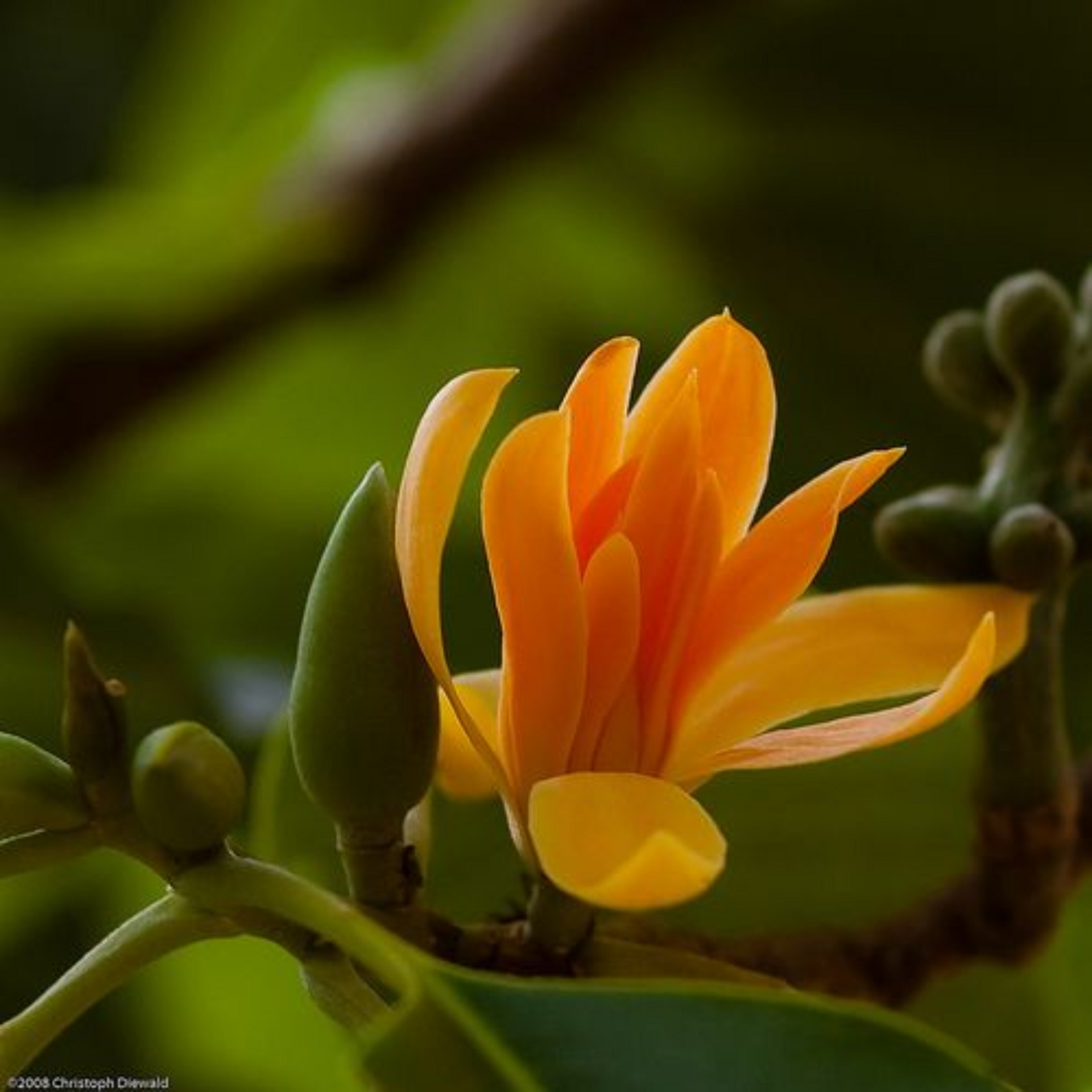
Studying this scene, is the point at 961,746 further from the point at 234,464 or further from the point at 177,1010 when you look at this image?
the point at 234,464

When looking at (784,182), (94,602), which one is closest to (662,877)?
(94,602)

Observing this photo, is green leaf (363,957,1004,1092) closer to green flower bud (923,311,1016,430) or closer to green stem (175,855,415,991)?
green stem (175,855,415,991)

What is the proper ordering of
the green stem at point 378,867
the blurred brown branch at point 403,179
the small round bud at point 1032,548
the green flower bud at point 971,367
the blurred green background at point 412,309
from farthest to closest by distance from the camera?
the blurred brown branch at point 403,179 < the blurred green background at point 412,309 < the green flower bud at point 971,367 < the small round bud at point 1032,548 < the green stem at point 378,867

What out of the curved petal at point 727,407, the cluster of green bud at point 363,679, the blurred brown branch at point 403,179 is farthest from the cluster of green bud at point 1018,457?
the blurred brown branch at point 403,179

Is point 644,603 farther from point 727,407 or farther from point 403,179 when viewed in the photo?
point 403,179

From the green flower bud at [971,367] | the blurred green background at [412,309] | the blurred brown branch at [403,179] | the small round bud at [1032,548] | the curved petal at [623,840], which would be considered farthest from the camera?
the blurred brown branch at [403,179]

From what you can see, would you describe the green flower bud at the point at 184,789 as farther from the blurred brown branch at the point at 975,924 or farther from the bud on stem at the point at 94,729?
the blurred brown branch at the point at 975,924

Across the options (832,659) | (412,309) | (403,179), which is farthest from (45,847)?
(412,309)
